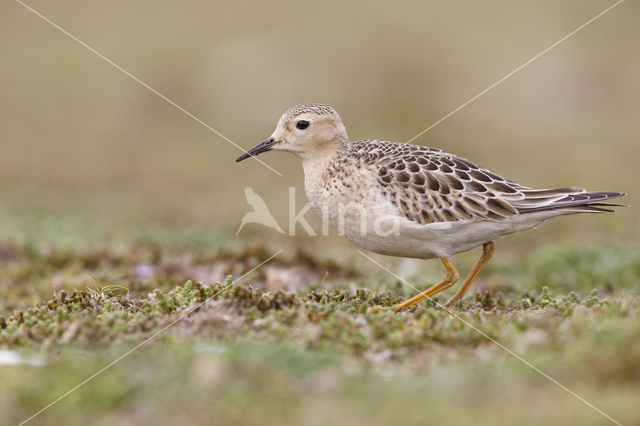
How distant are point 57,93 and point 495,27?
22.1 m

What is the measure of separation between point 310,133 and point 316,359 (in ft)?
14.5

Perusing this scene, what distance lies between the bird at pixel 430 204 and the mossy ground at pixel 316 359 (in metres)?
0.78

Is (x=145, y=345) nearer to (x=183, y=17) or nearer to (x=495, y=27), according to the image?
(x=495, y=27)

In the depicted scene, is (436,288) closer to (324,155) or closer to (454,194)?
(454,194)

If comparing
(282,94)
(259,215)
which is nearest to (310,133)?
(259,215)

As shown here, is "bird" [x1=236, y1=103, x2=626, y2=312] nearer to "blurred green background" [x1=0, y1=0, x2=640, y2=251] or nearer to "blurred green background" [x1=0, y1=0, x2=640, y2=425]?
"blurred green background" [x1=0, y1=0, x2=640, y2=425]

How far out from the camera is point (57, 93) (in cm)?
3070

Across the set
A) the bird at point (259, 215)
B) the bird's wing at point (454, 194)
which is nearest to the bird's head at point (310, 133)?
the bird's wing at point (454, 194)

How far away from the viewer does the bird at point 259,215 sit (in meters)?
16.9

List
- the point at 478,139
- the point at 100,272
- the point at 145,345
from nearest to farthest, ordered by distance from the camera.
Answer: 1. the point at 145,345
2. the point at 100,272
3. the point at 478,139

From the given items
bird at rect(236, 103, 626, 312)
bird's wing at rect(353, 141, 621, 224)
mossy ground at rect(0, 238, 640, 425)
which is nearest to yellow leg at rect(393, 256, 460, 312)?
bird at rect(236, 103, 626, 312)

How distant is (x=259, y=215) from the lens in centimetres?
1798

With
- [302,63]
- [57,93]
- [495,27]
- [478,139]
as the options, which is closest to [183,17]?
[57,93]

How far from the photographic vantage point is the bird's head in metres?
9.09
